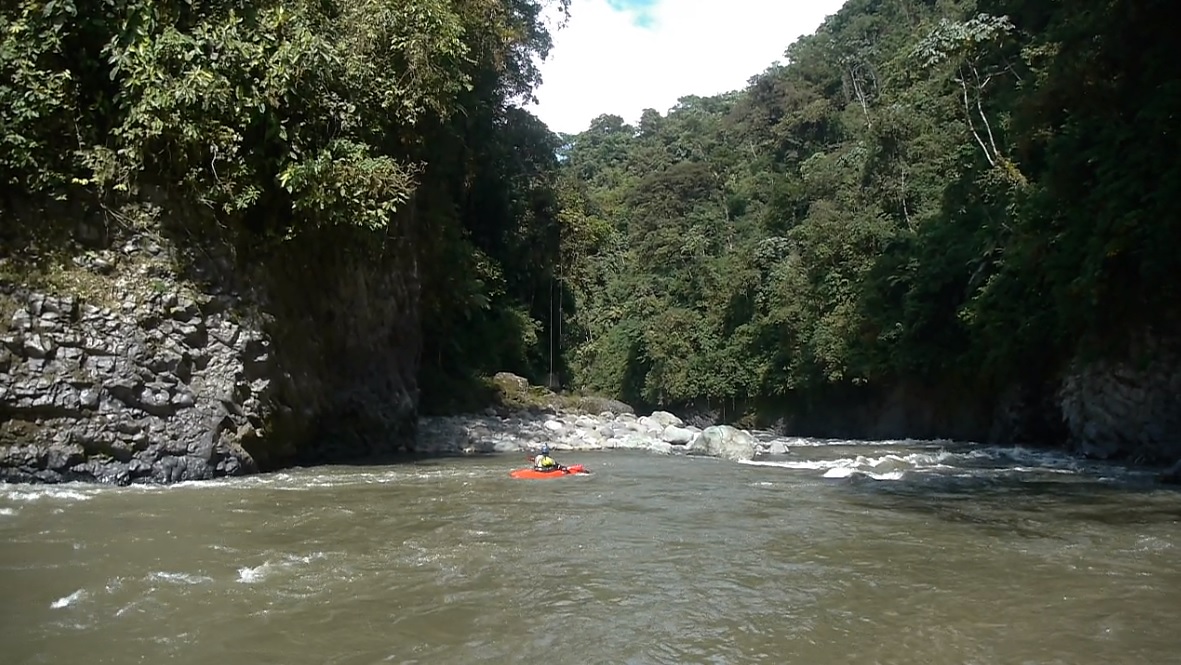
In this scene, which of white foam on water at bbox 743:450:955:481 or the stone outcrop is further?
Result: the stone outcrop

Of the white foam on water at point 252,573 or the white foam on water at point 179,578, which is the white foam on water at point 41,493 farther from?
the white foam on water at point 252,573

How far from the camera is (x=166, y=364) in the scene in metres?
10.5

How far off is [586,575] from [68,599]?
304 cm

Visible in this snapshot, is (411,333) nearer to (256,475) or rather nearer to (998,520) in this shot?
(256,475)

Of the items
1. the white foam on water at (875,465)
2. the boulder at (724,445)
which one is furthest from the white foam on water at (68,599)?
the boulder at (724,445)

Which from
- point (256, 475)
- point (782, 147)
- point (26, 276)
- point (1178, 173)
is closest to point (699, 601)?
point (256, 475)

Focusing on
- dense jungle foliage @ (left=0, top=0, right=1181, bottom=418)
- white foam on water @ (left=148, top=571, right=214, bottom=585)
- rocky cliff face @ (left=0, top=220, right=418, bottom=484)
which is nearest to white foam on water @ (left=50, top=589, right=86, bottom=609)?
white foam on water @ (left=148, top=571, right=214, bottom=585)

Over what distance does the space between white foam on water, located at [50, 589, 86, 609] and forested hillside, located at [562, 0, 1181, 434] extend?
12.5 m

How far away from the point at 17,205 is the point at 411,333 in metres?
7.78

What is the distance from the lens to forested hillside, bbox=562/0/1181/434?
42.4ft

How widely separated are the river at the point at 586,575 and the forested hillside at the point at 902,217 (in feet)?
15.7

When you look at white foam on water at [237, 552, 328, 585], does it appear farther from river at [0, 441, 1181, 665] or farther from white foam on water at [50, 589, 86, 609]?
white foam on water at [50, 589, 86, 609]

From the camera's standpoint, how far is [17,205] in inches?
402

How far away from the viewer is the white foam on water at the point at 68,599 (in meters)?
4.92
